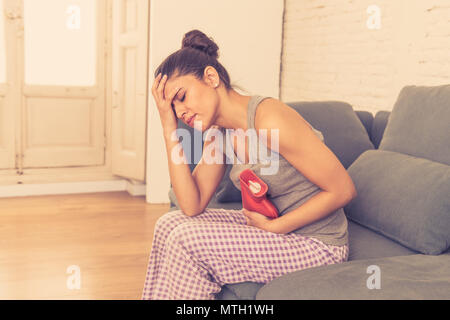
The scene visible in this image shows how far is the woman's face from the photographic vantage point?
151 centimetres

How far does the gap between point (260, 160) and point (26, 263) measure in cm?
170

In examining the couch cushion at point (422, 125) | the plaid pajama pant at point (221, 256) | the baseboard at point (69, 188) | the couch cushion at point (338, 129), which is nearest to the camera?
the plaid pajama pant at point (221, 256)

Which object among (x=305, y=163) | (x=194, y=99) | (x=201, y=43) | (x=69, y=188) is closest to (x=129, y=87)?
(x=69, y=188)

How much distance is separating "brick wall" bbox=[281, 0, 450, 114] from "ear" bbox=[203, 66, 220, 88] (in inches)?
62.8

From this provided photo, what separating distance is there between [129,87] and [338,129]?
2.43 meters

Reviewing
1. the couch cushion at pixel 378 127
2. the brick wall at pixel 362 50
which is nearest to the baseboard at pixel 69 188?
the brick wall at pixel 362 50

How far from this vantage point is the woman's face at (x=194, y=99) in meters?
1.51

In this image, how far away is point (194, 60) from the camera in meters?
1.53

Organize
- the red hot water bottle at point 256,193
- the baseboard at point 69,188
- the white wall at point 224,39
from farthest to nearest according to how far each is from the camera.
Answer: the baseboard at point 69,188
the white wall at point 224,39
the red hot water bottle at point 256,193

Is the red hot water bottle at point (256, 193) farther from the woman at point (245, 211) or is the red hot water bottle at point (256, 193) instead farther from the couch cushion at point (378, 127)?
the couch cushion at point (378, 127)

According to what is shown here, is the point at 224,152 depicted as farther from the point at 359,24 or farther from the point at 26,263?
the point at 359,24

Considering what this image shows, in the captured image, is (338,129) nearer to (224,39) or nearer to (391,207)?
(391,207)

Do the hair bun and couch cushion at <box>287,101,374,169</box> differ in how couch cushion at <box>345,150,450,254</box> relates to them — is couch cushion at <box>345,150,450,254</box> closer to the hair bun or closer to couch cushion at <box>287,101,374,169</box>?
couch cushion at <box>287,101,374,169</box>
